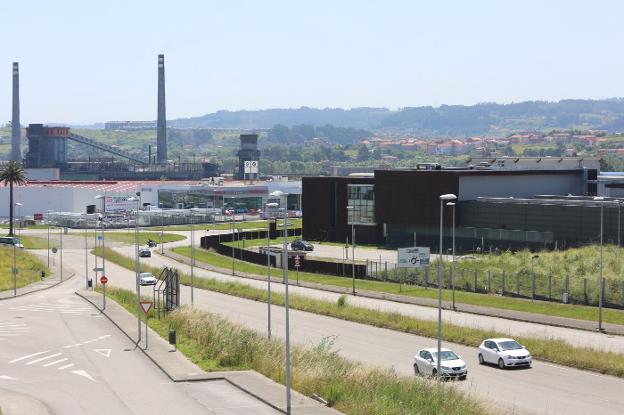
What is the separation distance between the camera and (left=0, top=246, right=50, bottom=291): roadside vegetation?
91.0 metres

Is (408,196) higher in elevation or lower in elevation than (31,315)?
higher

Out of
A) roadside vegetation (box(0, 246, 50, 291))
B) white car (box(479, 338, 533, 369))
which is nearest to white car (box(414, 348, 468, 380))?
white car (box(479, 338, 533, 369))

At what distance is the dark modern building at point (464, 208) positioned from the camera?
94.5 meters

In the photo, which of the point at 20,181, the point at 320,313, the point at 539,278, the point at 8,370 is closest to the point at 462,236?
the point at 539,278

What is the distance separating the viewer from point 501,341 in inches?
1802

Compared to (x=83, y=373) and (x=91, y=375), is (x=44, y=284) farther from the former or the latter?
(x=91, y=375)

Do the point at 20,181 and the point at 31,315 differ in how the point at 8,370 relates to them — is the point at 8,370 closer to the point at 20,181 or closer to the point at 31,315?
the point at 31,315

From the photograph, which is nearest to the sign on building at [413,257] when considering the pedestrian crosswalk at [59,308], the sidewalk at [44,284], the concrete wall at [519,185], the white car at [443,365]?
the pedestrian crosswalk at [59,308]

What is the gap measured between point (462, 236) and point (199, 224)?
270ft

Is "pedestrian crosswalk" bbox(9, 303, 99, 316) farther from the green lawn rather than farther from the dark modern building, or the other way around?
the dark modern building

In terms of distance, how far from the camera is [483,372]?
43938mm

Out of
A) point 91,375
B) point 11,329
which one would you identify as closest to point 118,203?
point 11,329

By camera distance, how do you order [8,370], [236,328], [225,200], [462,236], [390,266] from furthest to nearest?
[225,200] < [462,236] < [390,266] < [236,328] < [8,370]

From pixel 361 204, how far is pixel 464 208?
1687 centimetres
